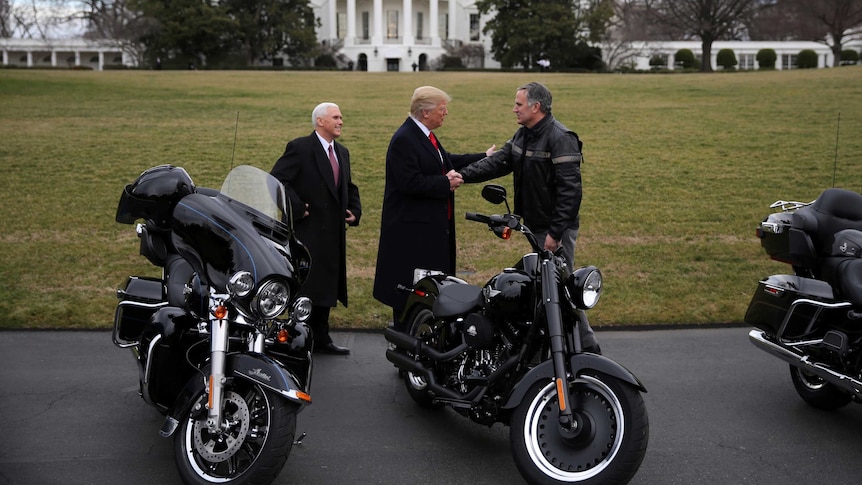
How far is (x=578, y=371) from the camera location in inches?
174

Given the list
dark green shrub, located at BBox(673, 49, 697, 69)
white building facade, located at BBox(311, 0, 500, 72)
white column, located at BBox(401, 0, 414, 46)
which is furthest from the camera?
white column, located at BBox(401, 0, 414, 46)

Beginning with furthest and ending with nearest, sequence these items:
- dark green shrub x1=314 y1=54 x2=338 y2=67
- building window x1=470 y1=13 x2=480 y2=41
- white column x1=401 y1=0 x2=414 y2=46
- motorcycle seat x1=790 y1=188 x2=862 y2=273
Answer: building window x1=470 y1=13 x2=480 y2=41 < white column x1=401 y1=0 x2=414 y2=46 < dark green shrub x1=314 y1=54 x2=338 y2=67 < motorcycle seat x1=790 y1=188 x2=862 y2=273

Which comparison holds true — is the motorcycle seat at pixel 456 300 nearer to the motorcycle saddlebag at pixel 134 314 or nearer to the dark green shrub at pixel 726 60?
the motorcycle saddlebag at pixel 134 314

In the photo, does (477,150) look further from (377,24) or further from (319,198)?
(377,24)

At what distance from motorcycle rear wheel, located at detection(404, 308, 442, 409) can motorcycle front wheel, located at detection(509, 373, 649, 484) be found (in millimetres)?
1201

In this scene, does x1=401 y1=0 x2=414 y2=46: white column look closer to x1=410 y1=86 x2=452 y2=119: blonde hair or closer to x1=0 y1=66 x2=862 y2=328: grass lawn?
x1=0 y1=66 x2=862 y2=328: grass lawn

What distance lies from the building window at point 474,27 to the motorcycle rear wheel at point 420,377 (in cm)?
9131

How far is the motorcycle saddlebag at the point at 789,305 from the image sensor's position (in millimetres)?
5363

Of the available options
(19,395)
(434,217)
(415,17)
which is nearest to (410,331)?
(434,217)

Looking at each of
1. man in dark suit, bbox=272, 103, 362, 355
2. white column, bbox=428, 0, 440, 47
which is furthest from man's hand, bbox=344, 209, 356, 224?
white column, bbox=428, 0, 440, 47

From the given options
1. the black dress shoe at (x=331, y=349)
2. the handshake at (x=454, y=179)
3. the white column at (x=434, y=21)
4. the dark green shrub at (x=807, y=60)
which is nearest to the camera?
the handshake at (x=454, y=179)

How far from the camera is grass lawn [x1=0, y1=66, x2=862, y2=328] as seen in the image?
9.48m

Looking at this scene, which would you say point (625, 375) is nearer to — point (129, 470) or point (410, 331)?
point (410, 331)

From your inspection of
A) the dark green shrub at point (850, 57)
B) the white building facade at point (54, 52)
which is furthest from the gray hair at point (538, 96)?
the white building facade at point (54, 52)
